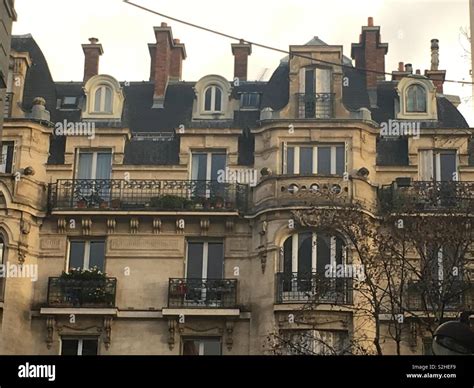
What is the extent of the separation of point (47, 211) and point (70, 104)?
263 cm

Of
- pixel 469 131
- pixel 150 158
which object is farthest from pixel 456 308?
pixel 150 158

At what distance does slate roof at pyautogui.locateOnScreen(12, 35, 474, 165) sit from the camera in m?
19.9

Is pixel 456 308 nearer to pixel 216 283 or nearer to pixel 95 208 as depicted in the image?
pixel 216 283

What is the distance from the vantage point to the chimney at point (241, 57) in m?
21.6

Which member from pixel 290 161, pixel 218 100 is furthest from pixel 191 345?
pixel 218 100

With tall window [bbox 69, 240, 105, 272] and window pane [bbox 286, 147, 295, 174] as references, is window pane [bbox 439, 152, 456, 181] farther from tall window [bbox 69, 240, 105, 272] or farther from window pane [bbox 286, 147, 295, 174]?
tall window [bbox 69, 240, 105, 272]

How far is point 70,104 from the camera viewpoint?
68.8 feet

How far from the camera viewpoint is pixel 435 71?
69.1 feet

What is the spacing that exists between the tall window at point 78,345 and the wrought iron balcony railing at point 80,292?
1.99 feet

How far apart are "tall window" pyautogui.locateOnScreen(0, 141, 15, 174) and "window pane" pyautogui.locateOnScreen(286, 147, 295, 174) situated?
16.0 ft

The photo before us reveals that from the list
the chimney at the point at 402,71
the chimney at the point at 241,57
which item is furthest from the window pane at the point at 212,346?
the chimney at the point at 402,71

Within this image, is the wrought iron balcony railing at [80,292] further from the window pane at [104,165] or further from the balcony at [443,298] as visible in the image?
the balcony at [443,298]

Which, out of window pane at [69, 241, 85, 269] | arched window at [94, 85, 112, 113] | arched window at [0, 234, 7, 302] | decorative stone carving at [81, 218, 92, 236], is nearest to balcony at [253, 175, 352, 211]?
decorative stone carving at [81, 218, 92, 236]
